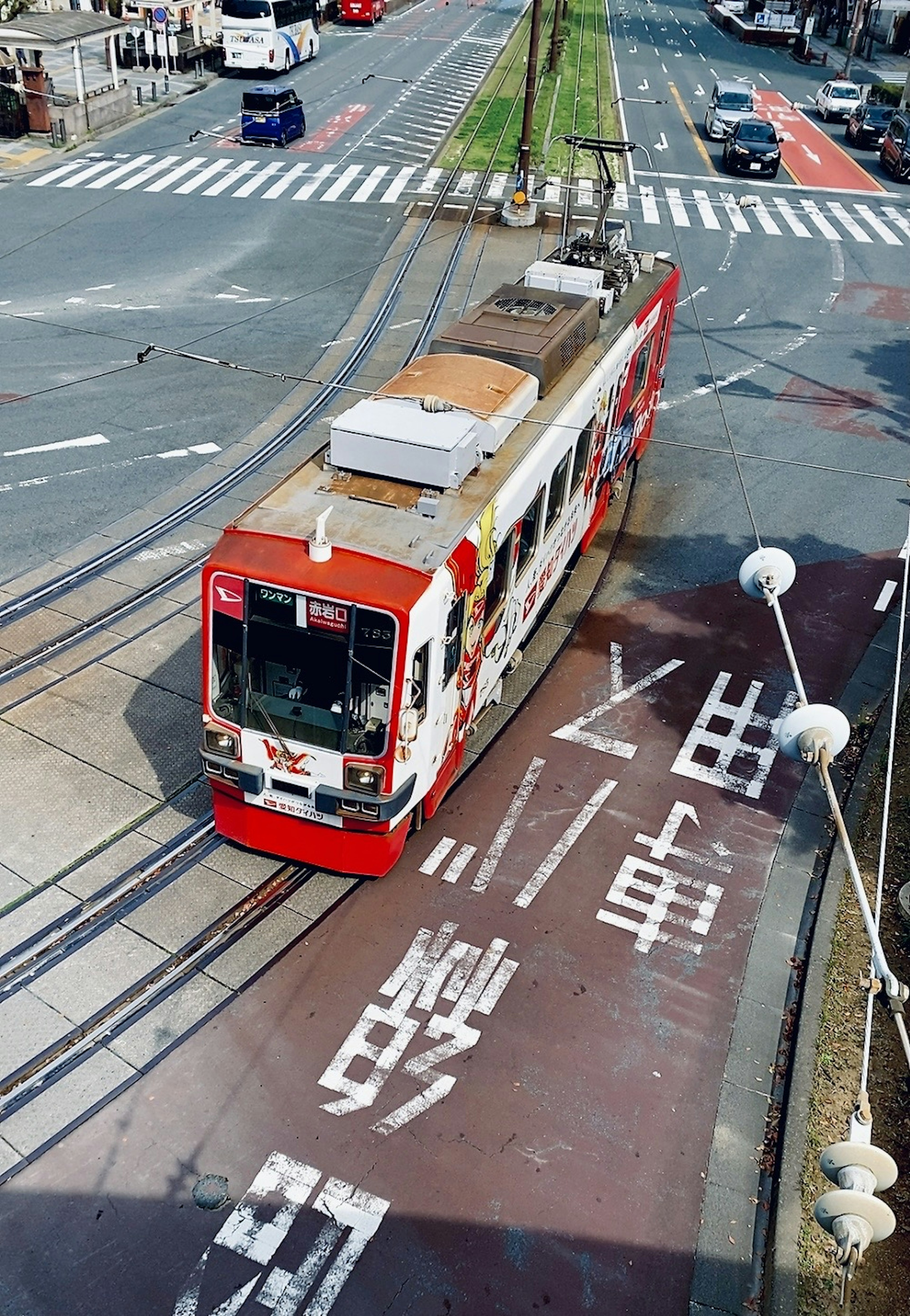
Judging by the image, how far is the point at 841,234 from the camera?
118ft

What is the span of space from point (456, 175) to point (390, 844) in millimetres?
33997

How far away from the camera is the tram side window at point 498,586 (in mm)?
11367

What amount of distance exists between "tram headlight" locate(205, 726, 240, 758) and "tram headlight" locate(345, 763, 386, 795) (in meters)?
1.09

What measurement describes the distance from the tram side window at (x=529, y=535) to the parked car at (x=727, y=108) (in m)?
39.4

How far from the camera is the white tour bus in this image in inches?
1971

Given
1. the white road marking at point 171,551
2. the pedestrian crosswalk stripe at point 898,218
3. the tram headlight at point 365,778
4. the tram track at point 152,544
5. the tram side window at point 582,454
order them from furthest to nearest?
the pedestrian crosswalk stripe at point 898,218 < the white road marking at point 171,551 < the tram side window at point 582,454 < the tram track at point 152,544 < the tram headlight at point 365,778

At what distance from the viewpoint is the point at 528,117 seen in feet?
113

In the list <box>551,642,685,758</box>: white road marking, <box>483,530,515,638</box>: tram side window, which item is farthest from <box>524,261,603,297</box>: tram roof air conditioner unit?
<box>483,530,515,638</box>: tram side window

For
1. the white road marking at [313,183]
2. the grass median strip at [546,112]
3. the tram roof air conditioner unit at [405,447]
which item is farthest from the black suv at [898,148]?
the tram roof air conditioner unit at [405,447]

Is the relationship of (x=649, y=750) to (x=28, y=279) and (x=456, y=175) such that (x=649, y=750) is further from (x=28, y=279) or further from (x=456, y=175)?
(x=456, y=175)

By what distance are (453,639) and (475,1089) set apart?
3.87m

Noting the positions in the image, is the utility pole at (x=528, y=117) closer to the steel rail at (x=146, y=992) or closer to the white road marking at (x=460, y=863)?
the white road marking at (x=460, y=863)

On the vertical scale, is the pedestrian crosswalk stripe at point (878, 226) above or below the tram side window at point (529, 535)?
below

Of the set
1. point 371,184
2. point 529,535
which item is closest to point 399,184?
point 371,184
